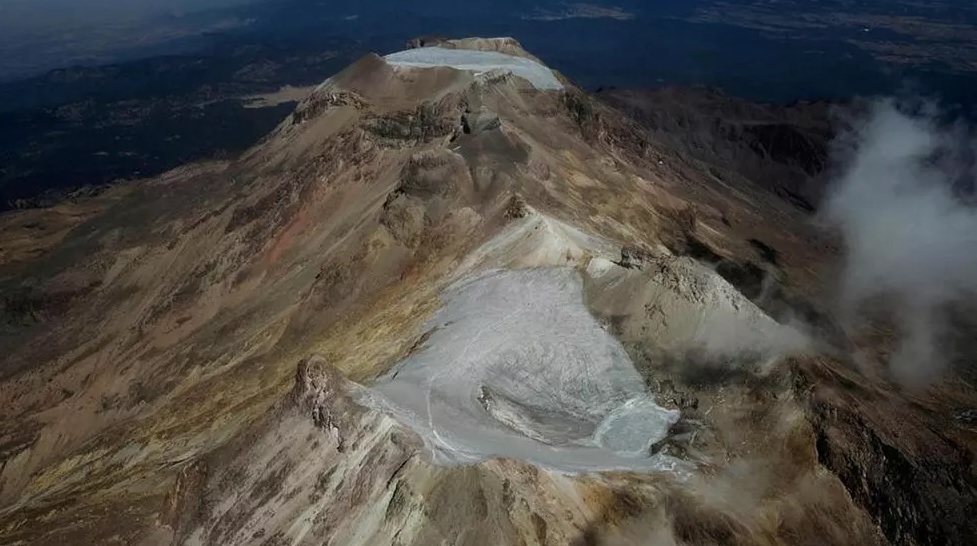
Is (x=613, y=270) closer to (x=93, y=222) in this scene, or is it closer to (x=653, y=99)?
(x=93, y=222)

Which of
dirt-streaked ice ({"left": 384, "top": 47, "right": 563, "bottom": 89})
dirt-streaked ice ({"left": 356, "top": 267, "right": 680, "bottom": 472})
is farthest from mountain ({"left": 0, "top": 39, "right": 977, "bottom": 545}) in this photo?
dirt-streaked ice ({"left": 384, "top": 47, "right": 563, "bottom": 89})

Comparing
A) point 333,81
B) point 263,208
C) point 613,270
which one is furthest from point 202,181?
point 613,270

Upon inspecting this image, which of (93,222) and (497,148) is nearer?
(497,148)

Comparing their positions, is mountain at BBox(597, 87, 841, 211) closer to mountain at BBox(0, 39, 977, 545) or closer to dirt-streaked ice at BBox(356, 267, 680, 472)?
mountain at BBox(0, 39, 977, 545)

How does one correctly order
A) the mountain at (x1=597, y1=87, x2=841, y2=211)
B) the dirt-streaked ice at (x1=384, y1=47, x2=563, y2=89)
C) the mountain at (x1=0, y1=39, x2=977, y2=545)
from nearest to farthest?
the mountain at (x1=0, y1=39, x2=977, y2=545), the dirt-streaked ice at (x1=384, y1=47, x2=563, y2=89), the mountain at (x1=597, y1=87, x2=841, y2=211)

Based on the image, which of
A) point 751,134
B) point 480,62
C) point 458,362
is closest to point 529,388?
point 458,362

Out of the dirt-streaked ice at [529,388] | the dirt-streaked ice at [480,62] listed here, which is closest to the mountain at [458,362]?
the dirt-streaked ice at [529,388]

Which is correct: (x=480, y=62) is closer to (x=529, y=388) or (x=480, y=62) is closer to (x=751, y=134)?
(x=529, y=388)
